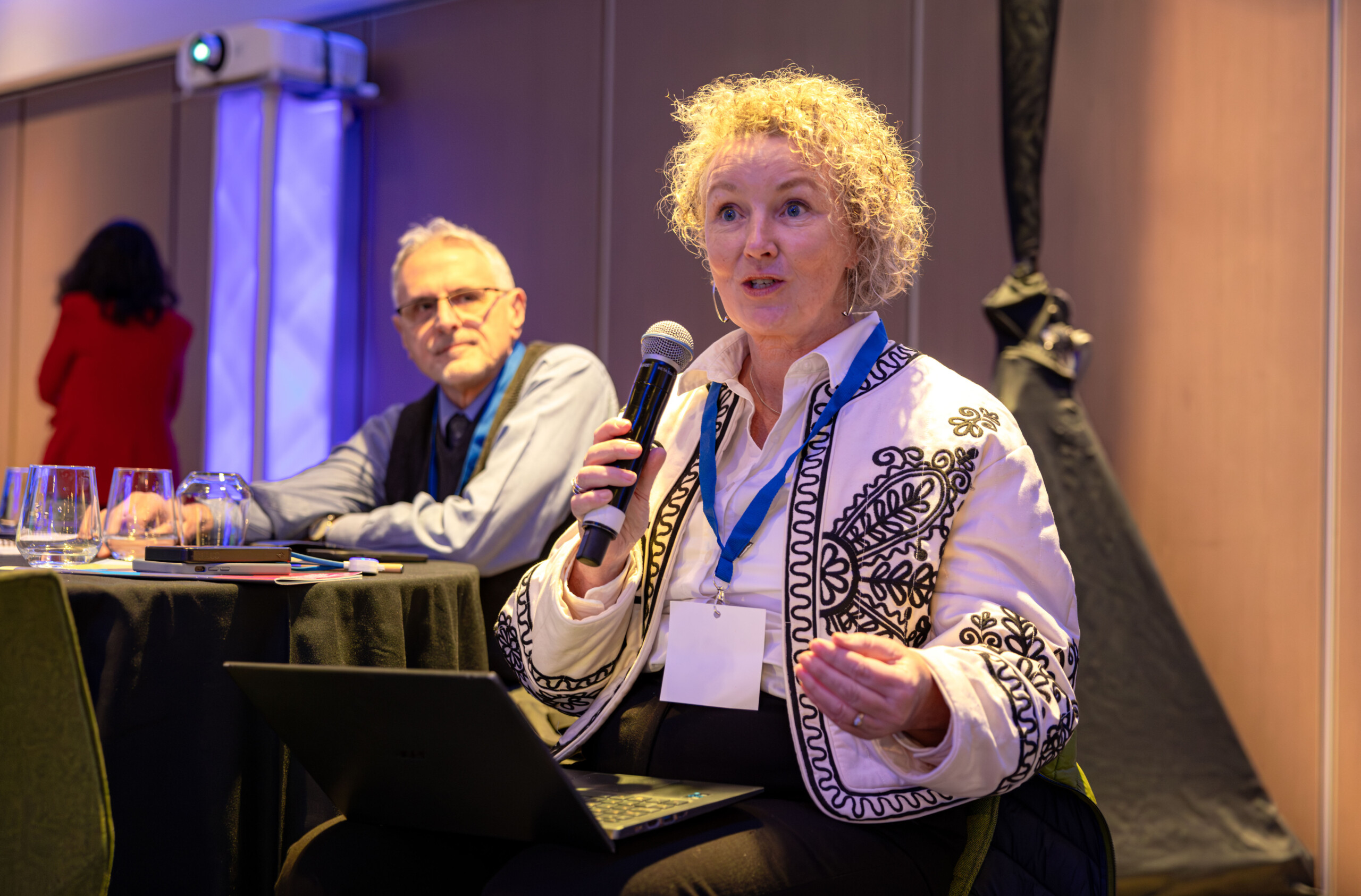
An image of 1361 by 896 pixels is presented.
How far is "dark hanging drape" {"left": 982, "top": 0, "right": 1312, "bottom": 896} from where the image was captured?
8.81ft

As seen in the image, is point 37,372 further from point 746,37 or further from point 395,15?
point 746,37

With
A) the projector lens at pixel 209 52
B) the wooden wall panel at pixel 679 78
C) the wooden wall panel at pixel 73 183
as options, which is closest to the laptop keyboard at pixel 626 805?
the wooden wall panel at pixel 679 78

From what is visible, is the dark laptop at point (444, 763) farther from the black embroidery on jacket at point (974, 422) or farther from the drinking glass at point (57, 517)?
the drinking glass at point (57, 517)

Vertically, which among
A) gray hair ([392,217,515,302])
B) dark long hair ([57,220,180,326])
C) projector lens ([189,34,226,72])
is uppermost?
projector lens ([189,34,226,72])

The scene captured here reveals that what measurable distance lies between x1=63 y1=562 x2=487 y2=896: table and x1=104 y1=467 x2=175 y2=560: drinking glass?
306mm

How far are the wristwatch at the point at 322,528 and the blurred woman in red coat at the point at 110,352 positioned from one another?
250 cm

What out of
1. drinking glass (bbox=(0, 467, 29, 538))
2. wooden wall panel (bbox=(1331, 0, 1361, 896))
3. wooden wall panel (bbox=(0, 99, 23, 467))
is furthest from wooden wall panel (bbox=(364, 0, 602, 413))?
wooden wall panel (bbox=(0, 99, 23, 467))

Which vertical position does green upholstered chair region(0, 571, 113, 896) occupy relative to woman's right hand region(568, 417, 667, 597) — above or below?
below

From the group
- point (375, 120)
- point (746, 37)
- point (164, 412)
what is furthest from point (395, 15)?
point (164, 412)

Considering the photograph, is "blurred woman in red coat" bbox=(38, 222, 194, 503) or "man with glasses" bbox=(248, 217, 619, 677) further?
"blurred woman in red coat" bbox=(38, 222, 194, 503)

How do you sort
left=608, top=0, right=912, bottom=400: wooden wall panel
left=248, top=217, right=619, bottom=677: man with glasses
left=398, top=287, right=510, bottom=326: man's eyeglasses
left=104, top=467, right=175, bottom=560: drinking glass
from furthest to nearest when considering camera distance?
left=608, top=0, right=912, bottom=400: wooden wall panel
left=398, top=287, right=510, bottom=326: man's eyeglasses
left=248, top=217, right=619, bottom=677: man with glasses
left=104, top=467, right=175, bottom=560: drinking glass

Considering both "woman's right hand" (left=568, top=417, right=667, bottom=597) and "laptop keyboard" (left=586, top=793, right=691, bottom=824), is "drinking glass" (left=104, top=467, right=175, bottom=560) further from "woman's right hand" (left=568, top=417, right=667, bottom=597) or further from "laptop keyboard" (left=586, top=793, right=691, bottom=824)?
"laptop keyboard" (left=586, top=793, right=691, bottom=824)

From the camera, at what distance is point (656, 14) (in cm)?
411

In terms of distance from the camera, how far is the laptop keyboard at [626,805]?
1.16 meters
